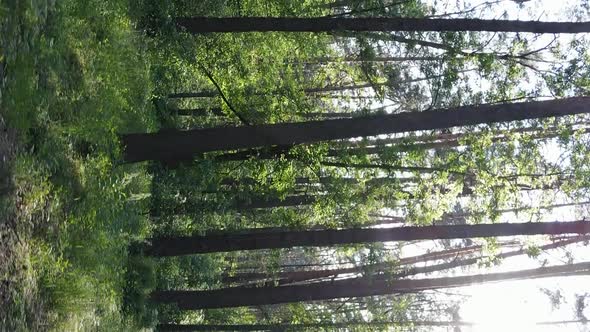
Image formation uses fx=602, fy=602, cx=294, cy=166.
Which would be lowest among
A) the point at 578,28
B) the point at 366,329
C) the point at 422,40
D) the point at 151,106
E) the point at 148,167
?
the point at 366,329

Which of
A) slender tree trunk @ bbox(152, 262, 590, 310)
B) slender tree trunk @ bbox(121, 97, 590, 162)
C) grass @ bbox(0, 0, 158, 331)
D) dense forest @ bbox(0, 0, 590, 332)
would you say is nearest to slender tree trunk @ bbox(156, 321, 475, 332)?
dense forest @ bbox(0, 0, 590, 332)

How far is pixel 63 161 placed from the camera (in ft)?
28.5

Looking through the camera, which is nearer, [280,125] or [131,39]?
[280,125]

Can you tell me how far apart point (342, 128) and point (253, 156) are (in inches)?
180

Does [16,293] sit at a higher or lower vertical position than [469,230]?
lower

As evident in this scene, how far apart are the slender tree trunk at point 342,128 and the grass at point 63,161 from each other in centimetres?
103

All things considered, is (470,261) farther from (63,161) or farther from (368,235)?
(63,161)

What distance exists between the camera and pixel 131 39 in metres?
12.2

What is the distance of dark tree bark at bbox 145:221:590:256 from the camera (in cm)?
1068

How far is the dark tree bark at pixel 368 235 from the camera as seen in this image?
35.0 feet

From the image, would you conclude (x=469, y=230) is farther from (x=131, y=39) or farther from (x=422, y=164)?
(x=131, y=39)

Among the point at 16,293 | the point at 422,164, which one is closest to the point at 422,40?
the point at 422,164

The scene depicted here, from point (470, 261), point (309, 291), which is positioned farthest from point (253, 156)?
point (470, 261)

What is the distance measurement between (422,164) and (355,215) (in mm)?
2179
